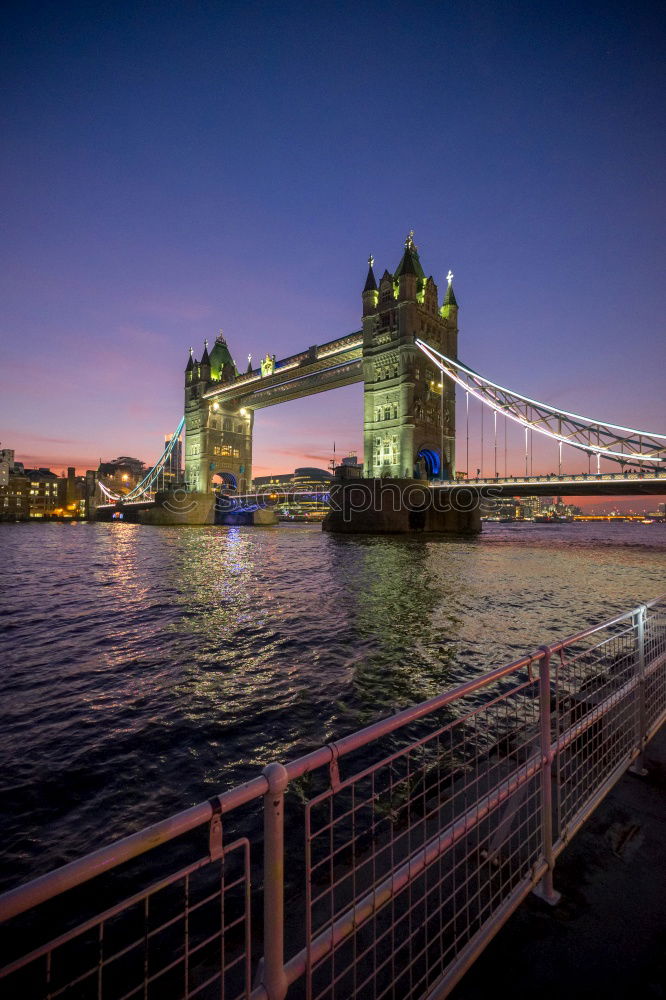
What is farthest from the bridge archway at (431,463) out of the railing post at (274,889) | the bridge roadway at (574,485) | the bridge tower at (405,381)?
the railing post at (274,889)

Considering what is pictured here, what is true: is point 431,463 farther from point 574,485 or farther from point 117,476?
point 117,476

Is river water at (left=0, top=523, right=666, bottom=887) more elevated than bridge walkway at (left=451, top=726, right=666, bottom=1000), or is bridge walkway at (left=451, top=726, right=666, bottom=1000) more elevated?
bridge walkway at (left=451, top=726, right=666, bottom=1000)

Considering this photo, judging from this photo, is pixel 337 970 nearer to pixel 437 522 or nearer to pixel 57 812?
pixel 57 812

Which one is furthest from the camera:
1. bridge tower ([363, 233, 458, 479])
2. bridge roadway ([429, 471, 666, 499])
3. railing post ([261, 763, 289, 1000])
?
bridge tower ([363, 233, 458, 479])

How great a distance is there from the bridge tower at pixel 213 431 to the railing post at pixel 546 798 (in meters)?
88.1

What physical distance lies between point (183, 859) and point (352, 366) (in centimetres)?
6716

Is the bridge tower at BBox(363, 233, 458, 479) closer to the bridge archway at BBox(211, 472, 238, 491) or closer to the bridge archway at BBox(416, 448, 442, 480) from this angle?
the bridge archway at BBox(416, 448, 442, 480)

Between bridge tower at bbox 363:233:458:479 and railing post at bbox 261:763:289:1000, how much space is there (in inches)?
2040

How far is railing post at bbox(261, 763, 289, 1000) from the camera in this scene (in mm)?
1666

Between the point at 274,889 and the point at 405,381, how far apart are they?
55.0 meters

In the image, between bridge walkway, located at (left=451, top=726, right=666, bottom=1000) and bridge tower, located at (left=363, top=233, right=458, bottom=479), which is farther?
bridge tower, located at (left=363, top=233, right=458, bottom=479)

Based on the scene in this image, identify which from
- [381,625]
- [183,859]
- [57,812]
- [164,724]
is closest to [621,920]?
[183,859]

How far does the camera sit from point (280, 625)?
11.3m

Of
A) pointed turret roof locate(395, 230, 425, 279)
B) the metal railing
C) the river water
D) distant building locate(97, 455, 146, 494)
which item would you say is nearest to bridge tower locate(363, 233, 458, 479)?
pointed turret roof locate(395, 230, 425, 279)
